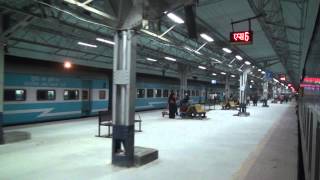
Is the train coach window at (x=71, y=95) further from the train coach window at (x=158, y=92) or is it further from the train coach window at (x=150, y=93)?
the train coach window at (x=158, y=92)

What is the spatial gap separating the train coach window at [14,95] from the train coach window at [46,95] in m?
0.92

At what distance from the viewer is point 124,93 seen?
7891mm

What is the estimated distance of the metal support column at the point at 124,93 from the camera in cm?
780

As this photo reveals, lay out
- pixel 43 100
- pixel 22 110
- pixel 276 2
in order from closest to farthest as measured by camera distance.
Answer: pixel 276 2 → pixel 22 110 → pixel 43 100

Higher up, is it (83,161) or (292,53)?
(292,53)

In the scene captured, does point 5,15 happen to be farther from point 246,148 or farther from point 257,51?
point 257,51

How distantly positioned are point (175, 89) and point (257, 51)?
8.27 metres

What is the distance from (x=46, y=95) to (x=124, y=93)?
8998mm

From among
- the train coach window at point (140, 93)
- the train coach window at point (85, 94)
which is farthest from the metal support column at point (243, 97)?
the train coach window at point (85, 94)

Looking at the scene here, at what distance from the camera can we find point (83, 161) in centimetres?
787

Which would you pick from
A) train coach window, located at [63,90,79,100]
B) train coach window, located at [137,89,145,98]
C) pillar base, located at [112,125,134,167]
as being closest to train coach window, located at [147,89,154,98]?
train coach window, located at [137,89,145,98]

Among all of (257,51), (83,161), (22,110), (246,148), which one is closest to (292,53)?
(257,51)

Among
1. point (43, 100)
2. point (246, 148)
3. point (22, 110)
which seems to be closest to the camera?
point (246, 148)

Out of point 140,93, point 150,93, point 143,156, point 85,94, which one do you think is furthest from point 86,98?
point 143,156
